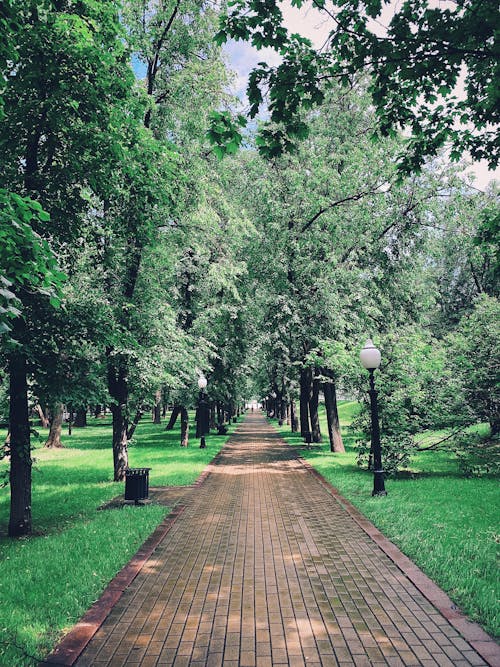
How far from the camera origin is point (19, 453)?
766 cm

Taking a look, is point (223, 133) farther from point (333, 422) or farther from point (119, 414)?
point (333, 422)

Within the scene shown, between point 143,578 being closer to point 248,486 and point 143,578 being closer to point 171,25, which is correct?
point 248,486

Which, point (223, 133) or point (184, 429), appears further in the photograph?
point (184, 429)

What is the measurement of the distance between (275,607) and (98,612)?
1908mm

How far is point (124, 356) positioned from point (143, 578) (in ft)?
22.9

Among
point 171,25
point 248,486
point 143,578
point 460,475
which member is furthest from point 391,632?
point 171,25

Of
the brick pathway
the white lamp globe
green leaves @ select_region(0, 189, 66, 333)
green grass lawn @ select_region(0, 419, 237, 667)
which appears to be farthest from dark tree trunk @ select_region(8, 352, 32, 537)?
the white lamp globe

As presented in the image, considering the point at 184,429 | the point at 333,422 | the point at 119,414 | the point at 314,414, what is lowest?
the point at 184,429

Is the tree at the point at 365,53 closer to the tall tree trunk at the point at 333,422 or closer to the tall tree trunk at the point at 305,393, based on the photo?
the tall tree trunk at the point at 333,422

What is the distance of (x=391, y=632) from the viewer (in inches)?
169

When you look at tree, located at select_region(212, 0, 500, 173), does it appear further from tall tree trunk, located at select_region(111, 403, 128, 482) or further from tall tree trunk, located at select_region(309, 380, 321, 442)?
tall tree trunk, located at select_region(309, 380, 321, 442)

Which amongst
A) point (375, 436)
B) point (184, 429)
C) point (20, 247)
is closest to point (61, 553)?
point (20, 247)

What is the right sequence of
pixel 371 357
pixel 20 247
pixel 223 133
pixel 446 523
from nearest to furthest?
pixel 223 133, pixel 20 247, pixel 446 523, pixel 371 357

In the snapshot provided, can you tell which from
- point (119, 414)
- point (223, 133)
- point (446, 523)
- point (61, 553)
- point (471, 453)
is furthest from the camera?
point (119, 414)
